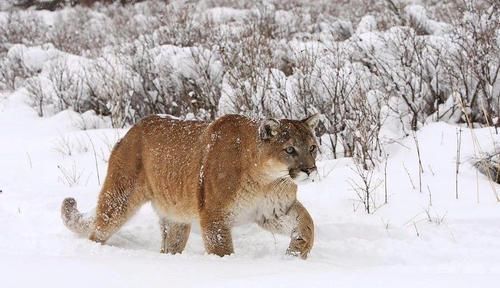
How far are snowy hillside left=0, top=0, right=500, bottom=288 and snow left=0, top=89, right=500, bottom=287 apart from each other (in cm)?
2

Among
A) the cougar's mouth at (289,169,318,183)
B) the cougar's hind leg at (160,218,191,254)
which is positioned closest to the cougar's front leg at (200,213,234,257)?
the cougar's mouth at (289,169,318,183)

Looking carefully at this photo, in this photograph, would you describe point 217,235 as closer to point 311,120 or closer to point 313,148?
point 313,148

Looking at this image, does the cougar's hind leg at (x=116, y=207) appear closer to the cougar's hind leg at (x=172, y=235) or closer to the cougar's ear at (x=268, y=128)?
the cougar's hind leg at (x=172, y=235)

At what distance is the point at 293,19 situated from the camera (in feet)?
60.7

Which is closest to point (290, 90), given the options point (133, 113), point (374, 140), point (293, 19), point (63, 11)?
point (374, 140)

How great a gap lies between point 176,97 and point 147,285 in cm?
752

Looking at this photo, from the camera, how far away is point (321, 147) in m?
8.66

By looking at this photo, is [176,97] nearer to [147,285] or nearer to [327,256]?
[327,256]

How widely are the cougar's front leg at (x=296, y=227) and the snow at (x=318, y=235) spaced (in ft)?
0.58

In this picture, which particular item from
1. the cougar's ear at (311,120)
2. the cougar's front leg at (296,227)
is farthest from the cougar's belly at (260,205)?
the cougar's ear at (311,120)

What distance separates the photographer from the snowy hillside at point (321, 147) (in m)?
4.19

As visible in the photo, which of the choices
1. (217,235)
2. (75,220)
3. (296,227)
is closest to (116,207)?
(75,220)

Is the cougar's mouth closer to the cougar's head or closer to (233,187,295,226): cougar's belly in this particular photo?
the cougar's head

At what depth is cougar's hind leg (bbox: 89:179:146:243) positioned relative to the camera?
226 inches
